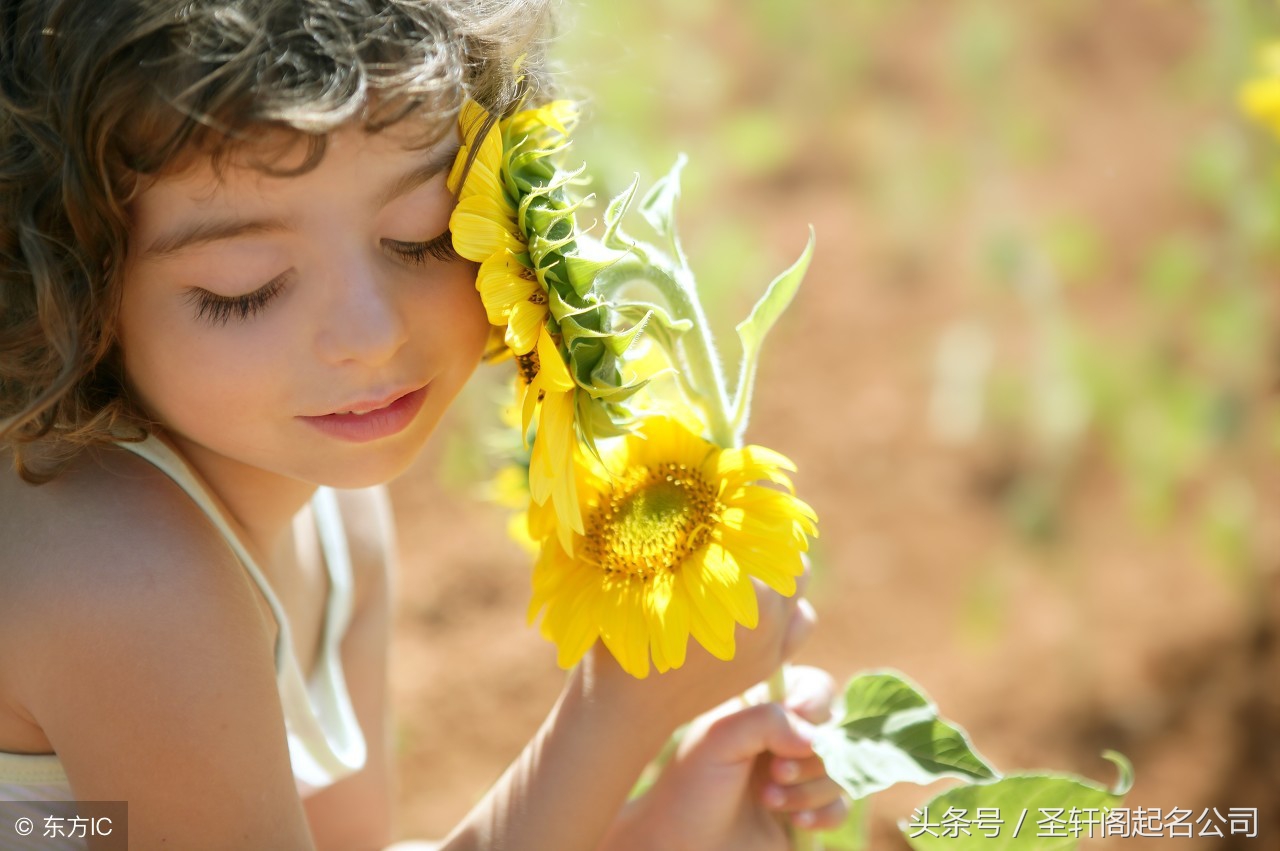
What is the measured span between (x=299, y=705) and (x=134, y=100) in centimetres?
52

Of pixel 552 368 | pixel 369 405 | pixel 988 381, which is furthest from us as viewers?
pixel 988 381

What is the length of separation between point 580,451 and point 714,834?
0.31 metres

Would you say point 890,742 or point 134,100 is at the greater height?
point 134,100

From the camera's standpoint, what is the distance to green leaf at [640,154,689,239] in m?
0.75

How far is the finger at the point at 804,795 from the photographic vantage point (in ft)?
2.93

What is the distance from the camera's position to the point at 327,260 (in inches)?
28.5

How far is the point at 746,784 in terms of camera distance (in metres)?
0.93

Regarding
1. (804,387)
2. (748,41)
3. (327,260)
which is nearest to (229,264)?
(327,260)

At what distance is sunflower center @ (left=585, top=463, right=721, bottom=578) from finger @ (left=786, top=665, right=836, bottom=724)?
213 mm

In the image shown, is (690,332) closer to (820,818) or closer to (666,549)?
(666,549)

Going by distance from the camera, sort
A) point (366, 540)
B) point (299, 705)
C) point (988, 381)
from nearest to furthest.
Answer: point (299, 705)
point (366, 540)
point (988, 381)

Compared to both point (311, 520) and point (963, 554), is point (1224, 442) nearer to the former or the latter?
point (963, 554)

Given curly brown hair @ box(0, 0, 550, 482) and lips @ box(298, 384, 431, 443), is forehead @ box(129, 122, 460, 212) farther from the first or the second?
lips @ box(298, 384, 431, 443)

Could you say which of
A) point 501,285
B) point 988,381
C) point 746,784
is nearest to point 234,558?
point 501,285
